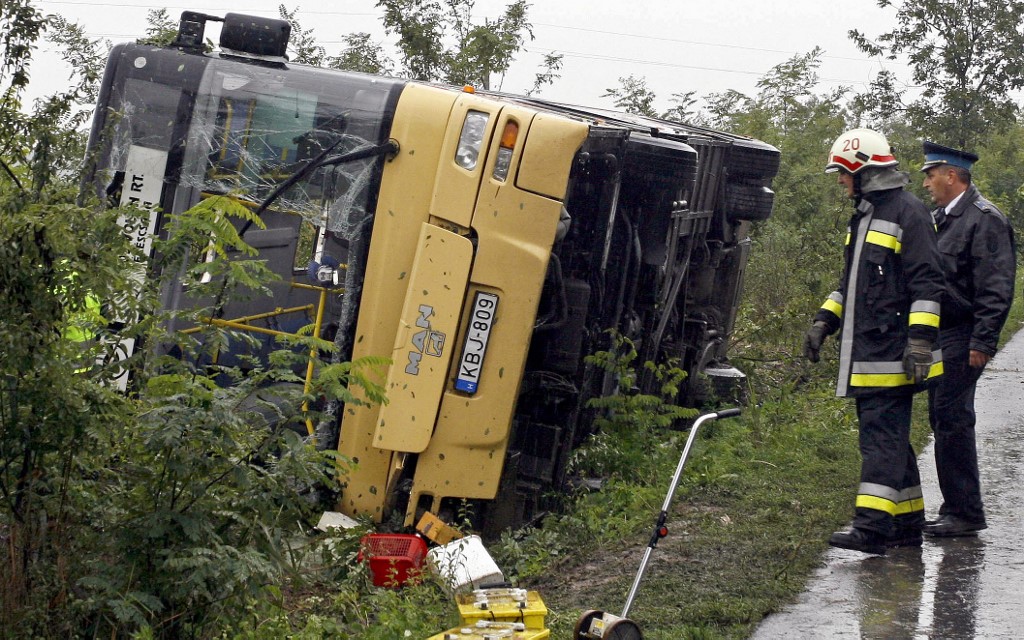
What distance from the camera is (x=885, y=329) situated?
5.78 meters

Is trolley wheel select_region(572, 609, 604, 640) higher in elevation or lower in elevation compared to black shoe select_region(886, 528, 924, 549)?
lower

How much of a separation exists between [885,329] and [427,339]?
2.08 m

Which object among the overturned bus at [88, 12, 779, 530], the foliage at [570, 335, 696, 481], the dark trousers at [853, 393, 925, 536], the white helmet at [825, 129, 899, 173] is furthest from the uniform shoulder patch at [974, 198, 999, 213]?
the foliage at [570, 335, 696, 481]

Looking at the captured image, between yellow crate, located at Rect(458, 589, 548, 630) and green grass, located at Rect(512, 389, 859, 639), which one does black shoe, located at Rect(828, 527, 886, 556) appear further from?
yellow crate, located at Rect(458, 589, 548, 630)

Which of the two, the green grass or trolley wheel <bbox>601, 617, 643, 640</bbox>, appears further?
the green grass

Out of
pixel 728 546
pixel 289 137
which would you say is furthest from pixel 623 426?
pixel 289 137

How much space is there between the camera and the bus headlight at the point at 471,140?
18.7 ft

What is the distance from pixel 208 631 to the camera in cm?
393

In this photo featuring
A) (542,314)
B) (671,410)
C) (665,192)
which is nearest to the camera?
(542,314)

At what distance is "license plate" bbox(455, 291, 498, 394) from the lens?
573 centimetres

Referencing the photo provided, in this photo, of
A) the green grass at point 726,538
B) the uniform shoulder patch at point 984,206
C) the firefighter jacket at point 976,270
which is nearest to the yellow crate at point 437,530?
the green grass at point 726,538

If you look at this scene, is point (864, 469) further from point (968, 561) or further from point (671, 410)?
point (671, 410)

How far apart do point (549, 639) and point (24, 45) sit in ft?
8.84

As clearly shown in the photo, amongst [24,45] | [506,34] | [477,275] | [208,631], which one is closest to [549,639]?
[208,631]
